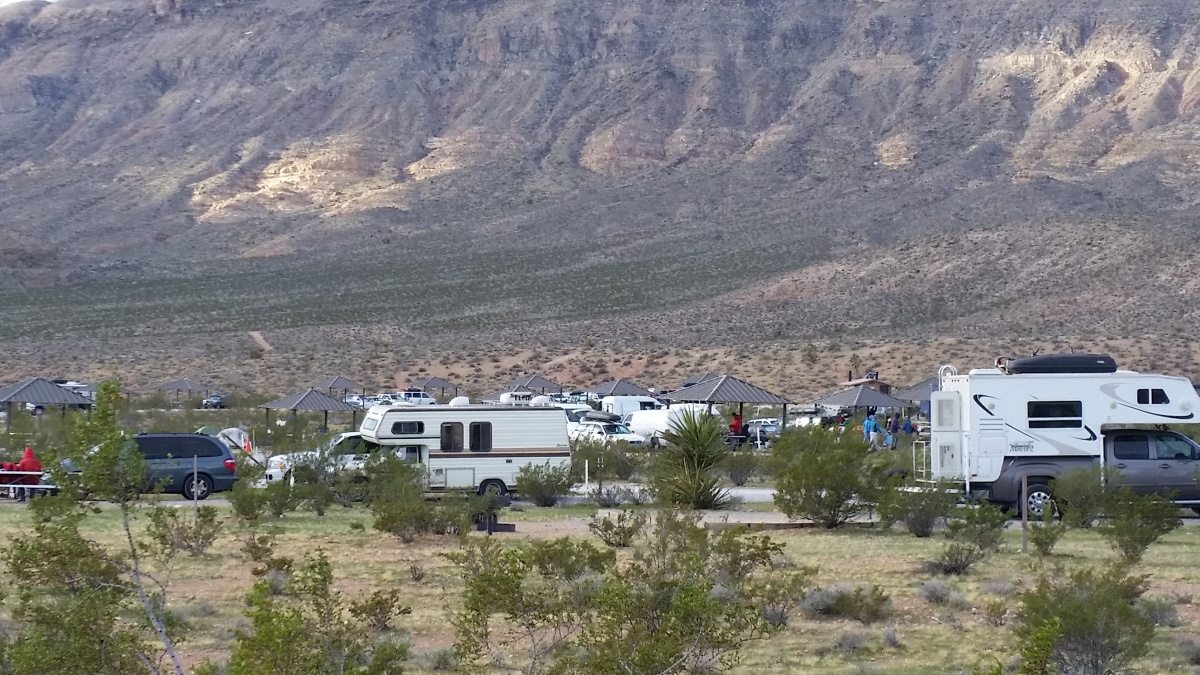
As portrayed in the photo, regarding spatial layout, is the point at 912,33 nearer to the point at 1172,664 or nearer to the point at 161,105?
the point at 161,105

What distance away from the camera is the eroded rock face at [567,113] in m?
91.9

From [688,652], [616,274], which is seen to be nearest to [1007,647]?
[688,652]

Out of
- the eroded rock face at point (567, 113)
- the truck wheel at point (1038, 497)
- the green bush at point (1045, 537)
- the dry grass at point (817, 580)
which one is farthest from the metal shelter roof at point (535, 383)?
the green bush at point (1045, 537)

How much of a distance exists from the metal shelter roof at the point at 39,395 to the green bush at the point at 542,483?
750 inches

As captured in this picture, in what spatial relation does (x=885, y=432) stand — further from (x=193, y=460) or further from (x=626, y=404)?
(x=193, y=460)

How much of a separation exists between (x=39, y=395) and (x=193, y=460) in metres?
17.1

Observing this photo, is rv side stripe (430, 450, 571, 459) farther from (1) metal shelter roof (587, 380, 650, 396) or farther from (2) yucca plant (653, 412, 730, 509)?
(1) metal shelter roof (587, 380, 650, 396)

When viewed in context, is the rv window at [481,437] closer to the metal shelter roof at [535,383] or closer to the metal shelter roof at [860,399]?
the metal shelter roof at [860,399]

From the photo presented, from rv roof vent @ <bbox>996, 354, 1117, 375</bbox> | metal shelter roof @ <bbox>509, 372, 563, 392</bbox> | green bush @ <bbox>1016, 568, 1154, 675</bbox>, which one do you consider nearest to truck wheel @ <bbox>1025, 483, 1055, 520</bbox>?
rv roof vent @ <bbox>996, 354, 1117, 375</bbox>

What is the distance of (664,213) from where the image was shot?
9088 cm

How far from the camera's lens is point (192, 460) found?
2492 centimetres

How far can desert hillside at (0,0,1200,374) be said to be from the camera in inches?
2788

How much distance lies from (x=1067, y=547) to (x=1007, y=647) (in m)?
6.48

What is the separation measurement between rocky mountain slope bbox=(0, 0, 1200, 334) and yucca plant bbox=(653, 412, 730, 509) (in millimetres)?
42036
